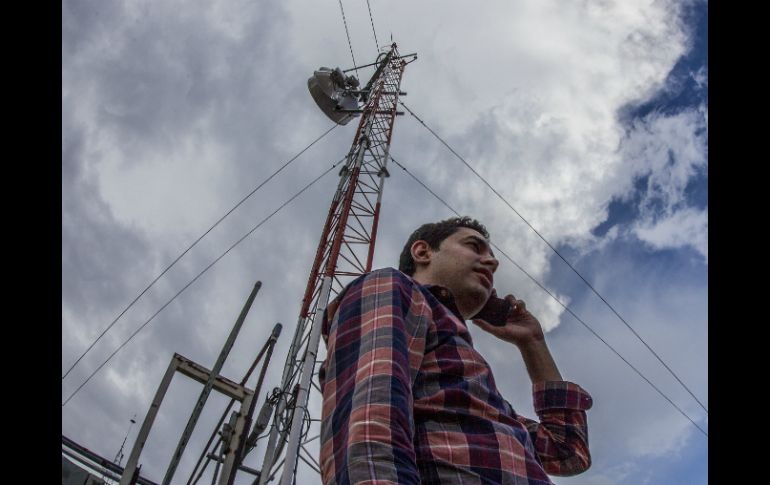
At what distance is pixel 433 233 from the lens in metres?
2.12

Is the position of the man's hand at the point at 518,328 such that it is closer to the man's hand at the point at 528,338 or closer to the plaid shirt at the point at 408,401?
the man's hand at the point at 528,338

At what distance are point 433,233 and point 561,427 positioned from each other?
32.6 inches

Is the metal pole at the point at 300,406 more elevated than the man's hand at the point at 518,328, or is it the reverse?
the metal pole at the point at 300,406

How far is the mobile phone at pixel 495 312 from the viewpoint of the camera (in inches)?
92.7

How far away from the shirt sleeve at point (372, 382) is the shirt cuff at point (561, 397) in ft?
2.74

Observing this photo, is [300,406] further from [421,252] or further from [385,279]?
[385,279]

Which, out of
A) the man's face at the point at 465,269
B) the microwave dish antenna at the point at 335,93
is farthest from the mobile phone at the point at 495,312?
the microwave dish antenna at the point at 335,93

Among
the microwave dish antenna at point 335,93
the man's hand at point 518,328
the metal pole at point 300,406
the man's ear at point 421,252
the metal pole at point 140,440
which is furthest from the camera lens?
the microwave dish antenna at point 335,93

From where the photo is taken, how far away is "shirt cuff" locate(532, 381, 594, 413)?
2.03 metres

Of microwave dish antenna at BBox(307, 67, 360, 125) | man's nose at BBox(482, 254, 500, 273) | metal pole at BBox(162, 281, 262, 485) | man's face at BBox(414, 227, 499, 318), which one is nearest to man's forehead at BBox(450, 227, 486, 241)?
man's face at BBox(414, 227, 499, 318)

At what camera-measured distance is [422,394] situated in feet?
4.50
